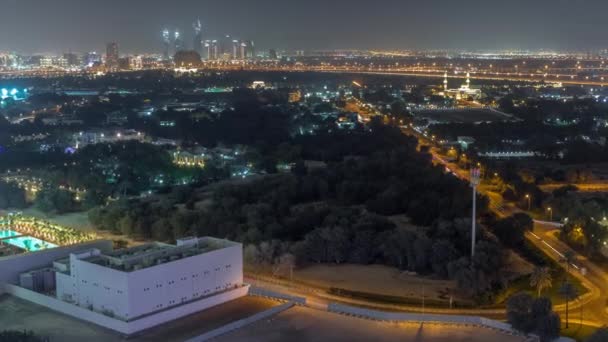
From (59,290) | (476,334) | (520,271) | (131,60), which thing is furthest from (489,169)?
(131,60)

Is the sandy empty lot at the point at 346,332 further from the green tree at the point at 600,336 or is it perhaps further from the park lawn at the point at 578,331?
the green tree at the point at 600,336

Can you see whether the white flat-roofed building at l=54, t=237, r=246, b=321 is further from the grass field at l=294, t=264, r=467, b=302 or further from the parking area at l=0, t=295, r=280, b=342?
the grass field at l=294, t=264, r=467, b=302

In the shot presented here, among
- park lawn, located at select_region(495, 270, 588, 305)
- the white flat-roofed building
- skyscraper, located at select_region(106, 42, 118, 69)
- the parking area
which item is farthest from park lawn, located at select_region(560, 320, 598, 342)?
skyscraper, located at select_region(106, 42, 118, 69)

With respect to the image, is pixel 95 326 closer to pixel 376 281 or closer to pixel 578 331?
pixel 376 281

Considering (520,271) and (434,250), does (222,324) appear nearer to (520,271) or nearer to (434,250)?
(434,250)

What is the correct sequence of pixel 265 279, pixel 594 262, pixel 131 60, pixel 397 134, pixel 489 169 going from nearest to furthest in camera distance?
pixel 265 279, pixel 594 262, pixel 489 169, pixel 397 134, pixel 131 60

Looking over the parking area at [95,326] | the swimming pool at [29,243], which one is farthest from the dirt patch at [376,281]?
the swimming pool at [29,243]

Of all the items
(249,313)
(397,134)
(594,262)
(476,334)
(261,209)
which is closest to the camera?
(476,334)
